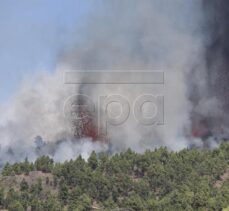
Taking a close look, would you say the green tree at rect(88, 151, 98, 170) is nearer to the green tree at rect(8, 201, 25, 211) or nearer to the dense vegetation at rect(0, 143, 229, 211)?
the dense vegetation at rect(0, 143, 229, 211)

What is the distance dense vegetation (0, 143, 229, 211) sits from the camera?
60.5 meters

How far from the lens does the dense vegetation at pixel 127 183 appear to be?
60469 mm

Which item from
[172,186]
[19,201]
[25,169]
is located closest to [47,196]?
[19,201]

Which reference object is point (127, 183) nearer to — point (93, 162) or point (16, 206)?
point (93, 162)

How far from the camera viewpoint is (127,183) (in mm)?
66312

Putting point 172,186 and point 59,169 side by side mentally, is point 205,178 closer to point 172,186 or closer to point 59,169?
point 172,186

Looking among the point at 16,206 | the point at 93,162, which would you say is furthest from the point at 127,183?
the point at 16,206

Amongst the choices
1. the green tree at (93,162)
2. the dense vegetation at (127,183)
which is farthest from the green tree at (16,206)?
the green tree at (93,162)

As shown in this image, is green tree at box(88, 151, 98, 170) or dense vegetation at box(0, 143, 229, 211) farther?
green tree at box(88, 151, 98, 170)

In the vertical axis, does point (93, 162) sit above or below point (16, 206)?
above

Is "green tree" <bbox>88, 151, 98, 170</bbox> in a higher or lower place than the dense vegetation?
higher

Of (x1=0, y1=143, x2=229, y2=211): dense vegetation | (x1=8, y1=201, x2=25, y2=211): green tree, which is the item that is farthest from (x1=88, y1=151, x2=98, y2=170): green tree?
(x1=8, y1=201, x2=25, y2=211): green tree

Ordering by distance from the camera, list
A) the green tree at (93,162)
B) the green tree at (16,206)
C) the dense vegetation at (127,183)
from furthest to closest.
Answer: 1. the green tree at (93,162)
2. the dense vegetation at (127,183)
3. the green tree at (16,206)

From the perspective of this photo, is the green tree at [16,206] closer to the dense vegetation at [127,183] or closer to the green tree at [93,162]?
Answer: the dense vegetation at [127,183]
